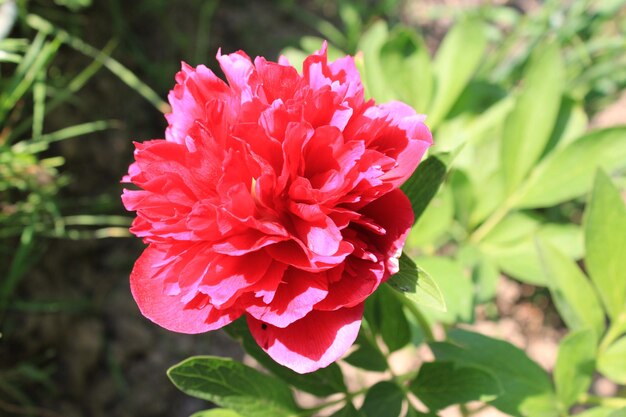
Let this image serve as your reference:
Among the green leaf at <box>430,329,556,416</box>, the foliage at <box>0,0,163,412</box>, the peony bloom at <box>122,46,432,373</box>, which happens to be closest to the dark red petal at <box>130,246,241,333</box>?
the peony bloom at <box>122,46,432,373</box>

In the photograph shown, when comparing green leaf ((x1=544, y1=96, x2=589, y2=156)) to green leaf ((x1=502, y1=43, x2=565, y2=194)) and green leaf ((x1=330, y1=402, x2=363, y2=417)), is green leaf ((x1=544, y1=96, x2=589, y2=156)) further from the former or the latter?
green leaf ((x1=330, y1=402, x2=363, y2=417))

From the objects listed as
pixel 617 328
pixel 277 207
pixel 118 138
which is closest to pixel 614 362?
pixel 617 328

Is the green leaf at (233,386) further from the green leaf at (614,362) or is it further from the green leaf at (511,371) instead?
the green leaf at (614,362)

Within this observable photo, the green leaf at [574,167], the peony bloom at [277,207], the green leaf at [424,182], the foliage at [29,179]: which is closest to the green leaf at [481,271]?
the green leaf at [574,167]

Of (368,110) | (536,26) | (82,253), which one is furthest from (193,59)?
(368,110)

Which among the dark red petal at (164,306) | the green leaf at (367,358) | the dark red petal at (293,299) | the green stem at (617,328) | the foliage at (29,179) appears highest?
the dark red petal at (293,299)

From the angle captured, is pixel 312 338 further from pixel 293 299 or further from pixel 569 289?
pixel 569 289

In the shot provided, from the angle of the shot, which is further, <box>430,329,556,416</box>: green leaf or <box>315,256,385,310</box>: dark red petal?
<box>430,329,556,416</box>: green leaf
